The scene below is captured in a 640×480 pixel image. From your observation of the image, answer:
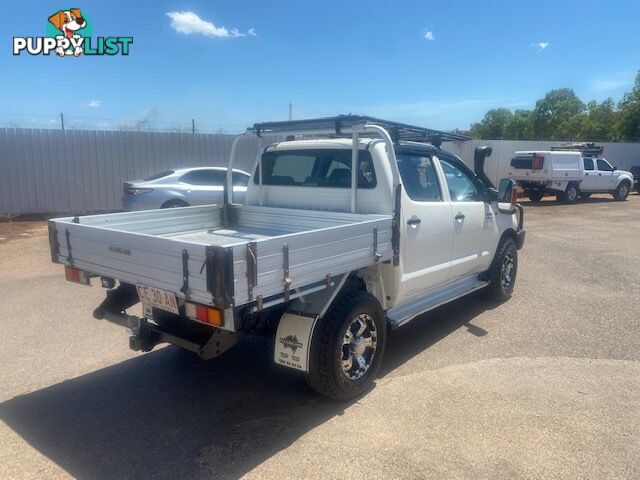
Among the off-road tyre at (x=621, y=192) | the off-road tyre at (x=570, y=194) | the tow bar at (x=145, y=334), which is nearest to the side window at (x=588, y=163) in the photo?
the off-road tyre at (x=570, y=194)

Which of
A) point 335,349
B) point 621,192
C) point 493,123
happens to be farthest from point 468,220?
point 493,123

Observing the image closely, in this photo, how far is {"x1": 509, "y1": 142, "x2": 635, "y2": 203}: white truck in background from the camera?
62.2ft

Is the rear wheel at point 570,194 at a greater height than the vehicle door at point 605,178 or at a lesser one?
lesser

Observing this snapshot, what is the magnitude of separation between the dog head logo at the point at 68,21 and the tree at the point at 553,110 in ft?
213

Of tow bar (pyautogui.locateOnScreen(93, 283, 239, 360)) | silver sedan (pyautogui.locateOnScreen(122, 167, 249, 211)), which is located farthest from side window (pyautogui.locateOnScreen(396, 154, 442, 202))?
silver sedan (pyautogui.locateOnScreen(122, 167, 249, 211))

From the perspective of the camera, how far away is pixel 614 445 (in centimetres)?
322

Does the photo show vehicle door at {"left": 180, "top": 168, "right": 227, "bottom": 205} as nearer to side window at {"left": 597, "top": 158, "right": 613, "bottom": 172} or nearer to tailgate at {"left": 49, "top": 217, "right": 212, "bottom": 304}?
tailgate at {"left": 49, "top": 217, "right": 212, "bottom": 304}

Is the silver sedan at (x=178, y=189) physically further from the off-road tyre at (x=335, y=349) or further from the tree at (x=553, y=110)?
the tree at (x=553, y=110)

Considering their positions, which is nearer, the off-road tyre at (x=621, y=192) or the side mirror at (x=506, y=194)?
the side mirror at (x=506, y=194)

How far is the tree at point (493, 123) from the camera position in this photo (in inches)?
3239

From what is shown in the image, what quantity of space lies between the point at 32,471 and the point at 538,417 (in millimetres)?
3306

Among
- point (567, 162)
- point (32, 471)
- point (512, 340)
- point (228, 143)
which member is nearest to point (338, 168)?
point (512, 340)

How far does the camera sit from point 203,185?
11.1 metres

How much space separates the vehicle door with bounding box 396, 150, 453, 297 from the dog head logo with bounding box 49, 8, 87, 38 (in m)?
10.2
